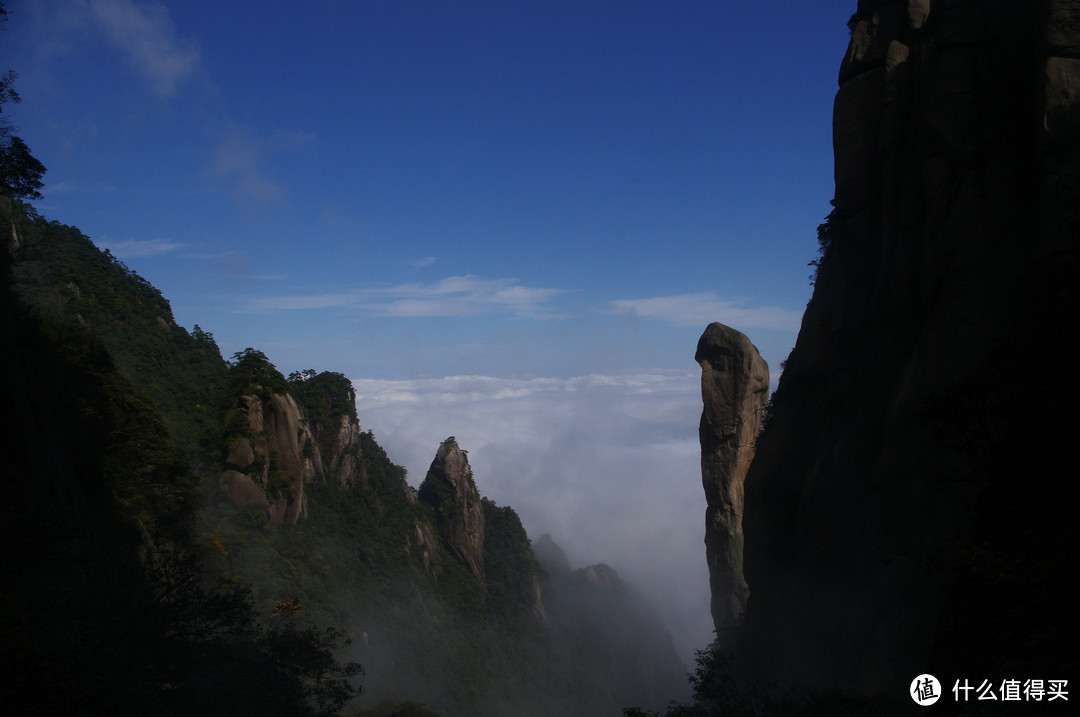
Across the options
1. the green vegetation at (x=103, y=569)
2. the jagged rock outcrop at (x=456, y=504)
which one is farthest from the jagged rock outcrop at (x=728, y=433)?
the jagged rock outcrop at (x=456, y=504)

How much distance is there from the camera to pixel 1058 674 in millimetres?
6238

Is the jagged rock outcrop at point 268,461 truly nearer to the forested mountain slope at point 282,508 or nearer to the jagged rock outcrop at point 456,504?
the forested mountain slope at point 282,508

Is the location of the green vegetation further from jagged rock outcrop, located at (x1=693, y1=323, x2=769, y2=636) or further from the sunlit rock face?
jagged rock outcrop, located at (x1=693, y1=323, x2=769, y2=636)

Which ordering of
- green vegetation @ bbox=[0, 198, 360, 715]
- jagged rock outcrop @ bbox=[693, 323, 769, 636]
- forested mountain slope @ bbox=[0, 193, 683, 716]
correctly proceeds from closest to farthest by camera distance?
green vegetation @ bbox=[0, 198, 360, 715] < forested mountain slope @ bbox=[0, 193, 683, 716] < jagged rock outcrop @ bbox=[693, 323, 769, 636]

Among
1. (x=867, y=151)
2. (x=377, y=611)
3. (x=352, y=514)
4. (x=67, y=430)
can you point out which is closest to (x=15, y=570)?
(x=67, y=430)

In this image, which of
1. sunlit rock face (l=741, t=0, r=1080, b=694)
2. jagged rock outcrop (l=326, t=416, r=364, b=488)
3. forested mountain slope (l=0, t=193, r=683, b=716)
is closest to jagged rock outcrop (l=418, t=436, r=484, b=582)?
forested mountain slope (l=0, t=193, r=683, b=716)

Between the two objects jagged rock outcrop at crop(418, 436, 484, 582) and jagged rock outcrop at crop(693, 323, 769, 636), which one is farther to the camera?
jagged rock outcrop at crop(418, 436, 484, 582)

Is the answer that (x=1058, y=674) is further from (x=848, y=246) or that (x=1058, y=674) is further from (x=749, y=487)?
(x=749, y=487)

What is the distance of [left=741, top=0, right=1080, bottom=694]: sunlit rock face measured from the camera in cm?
873

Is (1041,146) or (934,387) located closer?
(1041,146)

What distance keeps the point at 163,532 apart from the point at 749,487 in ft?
84.6

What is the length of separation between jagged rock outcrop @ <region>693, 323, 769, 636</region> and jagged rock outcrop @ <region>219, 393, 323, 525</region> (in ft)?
98.6

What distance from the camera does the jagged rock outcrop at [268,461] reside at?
37875 millimetres

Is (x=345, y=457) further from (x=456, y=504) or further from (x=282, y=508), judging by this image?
(x=456, y=504)
